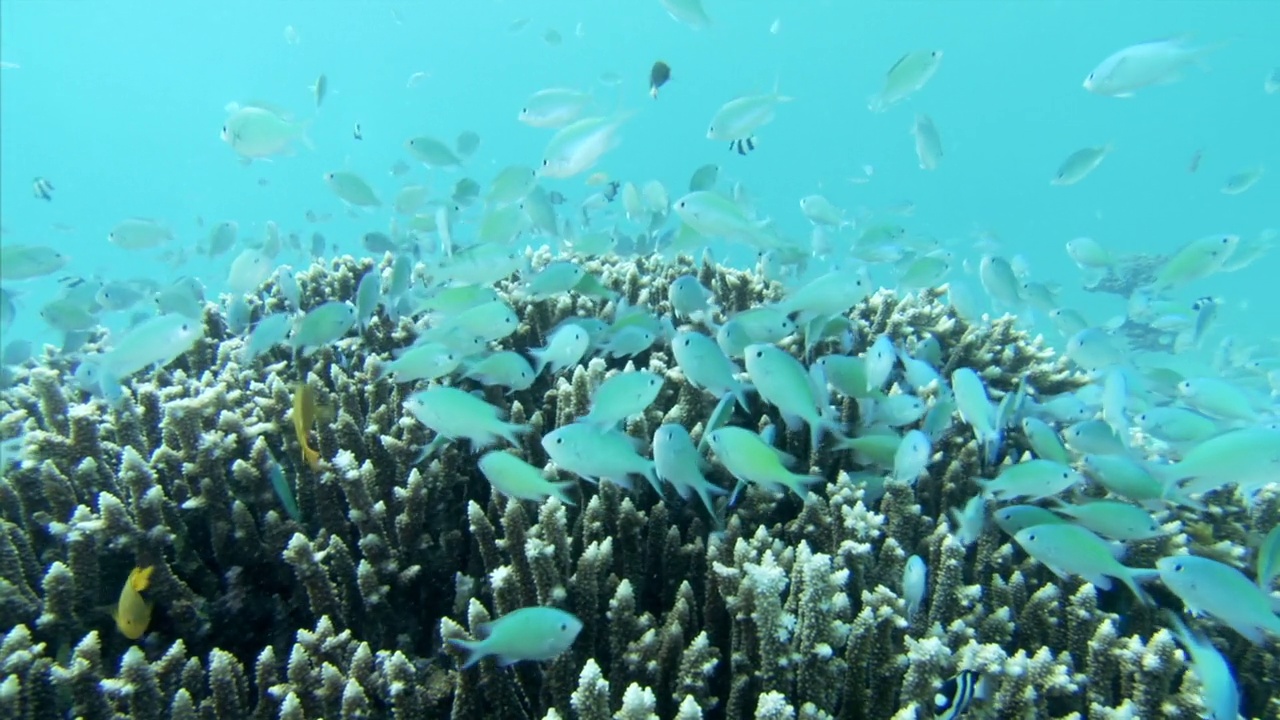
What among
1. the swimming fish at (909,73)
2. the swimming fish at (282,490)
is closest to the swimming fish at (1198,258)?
the swimming fish at (909,73)

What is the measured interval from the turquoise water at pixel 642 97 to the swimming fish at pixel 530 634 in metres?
98.7

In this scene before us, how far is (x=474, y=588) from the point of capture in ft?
9.61

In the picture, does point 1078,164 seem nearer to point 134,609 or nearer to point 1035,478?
point 1035,478

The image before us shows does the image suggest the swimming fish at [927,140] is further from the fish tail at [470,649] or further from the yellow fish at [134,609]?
the yellow fish at [134,609]

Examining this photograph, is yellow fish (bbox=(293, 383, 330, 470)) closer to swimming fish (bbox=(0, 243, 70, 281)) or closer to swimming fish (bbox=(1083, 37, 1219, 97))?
swimming fish (bbox=(0, 243, 70, 281))

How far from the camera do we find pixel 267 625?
299 centimetres

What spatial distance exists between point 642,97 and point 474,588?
130 meters

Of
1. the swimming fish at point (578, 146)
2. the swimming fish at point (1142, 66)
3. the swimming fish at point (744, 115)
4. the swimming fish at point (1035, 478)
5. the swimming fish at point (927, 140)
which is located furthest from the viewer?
the swimming fish at point (927, 140)

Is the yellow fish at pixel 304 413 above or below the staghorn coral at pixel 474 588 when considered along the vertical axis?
above

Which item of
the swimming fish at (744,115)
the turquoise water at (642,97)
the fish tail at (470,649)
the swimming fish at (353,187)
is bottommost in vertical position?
the fish tail at (470,649)

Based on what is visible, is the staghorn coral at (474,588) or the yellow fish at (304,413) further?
the yellow fish at (304,413)

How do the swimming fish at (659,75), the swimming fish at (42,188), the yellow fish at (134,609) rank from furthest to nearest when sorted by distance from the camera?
the swimming fish at (42,188), the swimming fish at (659,75), the yellow fish at (134,609)

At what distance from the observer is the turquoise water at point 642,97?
10381cm

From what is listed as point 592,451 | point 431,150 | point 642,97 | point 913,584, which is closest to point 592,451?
point 592,451
